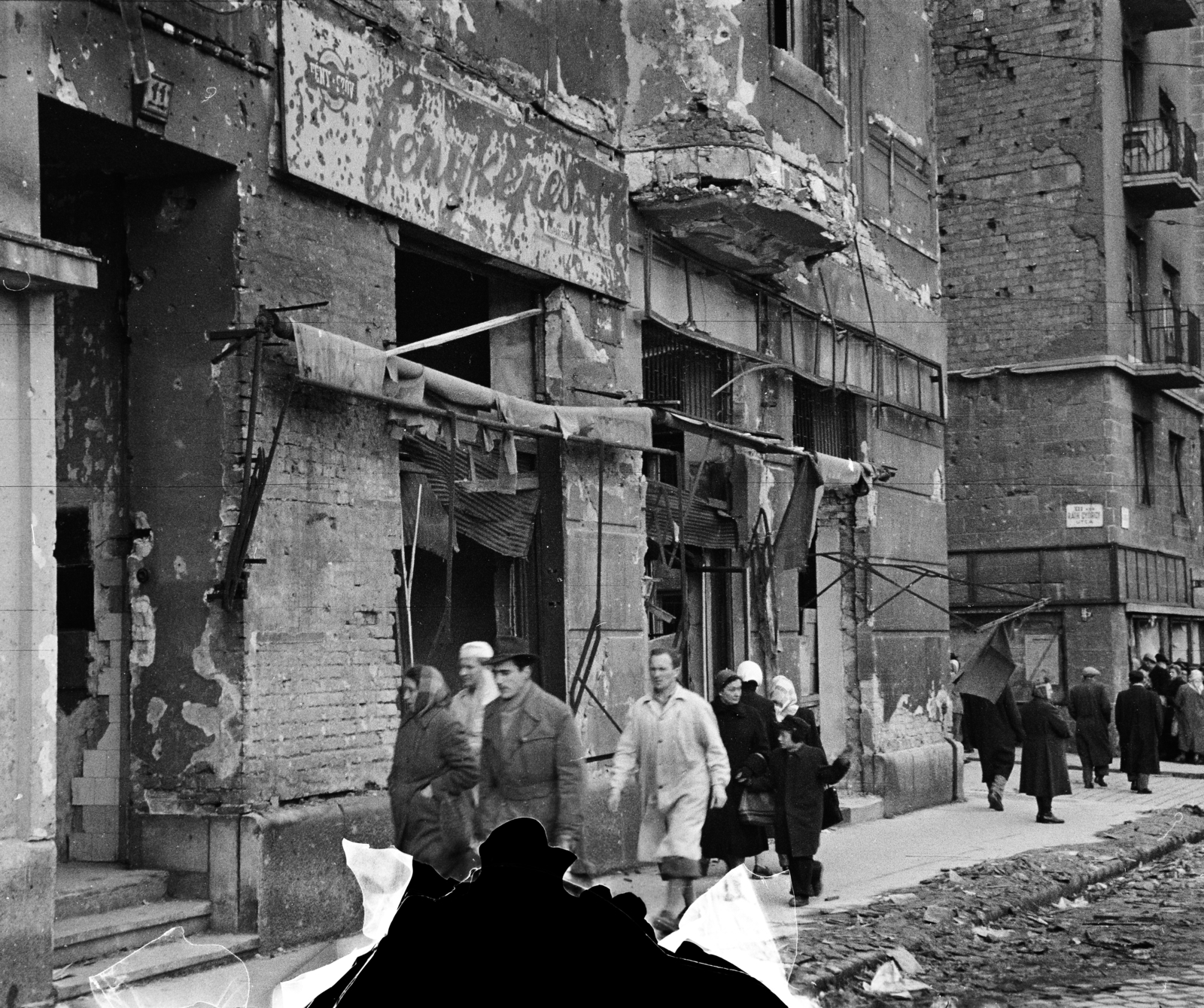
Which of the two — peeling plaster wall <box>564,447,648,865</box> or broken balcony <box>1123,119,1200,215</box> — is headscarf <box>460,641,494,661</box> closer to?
peeling plaster wall <box>564,447,648,865</box>

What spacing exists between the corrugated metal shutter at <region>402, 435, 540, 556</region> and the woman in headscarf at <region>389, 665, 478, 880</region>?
2179mm

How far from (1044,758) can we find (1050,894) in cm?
451

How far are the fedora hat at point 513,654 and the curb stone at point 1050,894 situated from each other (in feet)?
6.17

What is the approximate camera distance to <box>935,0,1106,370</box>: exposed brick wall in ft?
79.8

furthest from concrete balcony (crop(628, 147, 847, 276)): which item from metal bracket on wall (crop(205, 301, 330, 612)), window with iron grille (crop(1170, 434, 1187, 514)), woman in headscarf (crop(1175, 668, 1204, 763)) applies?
window with iron grille (crop(1170, 434, 1187, 514))

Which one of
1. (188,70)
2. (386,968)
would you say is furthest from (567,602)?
(386,968)

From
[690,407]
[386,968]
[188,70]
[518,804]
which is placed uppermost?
[188,70]

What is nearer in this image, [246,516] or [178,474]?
[246,516]

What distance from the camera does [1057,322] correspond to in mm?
24531

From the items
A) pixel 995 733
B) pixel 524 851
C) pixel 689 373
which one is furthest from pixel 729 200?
pixel 524 851

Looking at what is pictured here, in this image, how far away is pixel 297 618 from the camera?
823cm

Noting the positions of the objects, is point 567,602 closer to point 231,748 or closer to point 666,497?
point 666,497

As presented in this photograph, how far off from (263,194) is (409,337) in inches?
164

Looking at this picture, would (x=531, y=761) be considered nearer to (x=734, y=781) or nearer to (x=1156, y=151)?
(x=734, y=781)
